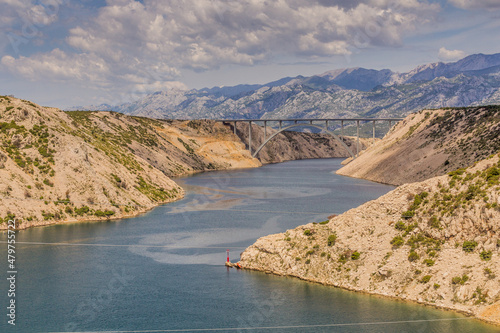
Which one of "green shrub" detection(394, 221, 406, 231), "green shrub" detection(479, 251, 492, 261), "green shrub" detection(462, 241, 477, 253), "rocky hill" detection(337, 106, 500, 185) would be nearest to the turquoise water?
"green shrub" detection(479, 251, 492, 261)

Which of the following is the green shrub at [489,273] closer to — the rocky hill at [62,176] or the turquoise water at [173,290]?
the turquoise water at [173,290]

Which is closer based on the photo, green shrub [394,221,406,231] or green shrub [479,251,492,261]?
green shrub [479,251,492,261]

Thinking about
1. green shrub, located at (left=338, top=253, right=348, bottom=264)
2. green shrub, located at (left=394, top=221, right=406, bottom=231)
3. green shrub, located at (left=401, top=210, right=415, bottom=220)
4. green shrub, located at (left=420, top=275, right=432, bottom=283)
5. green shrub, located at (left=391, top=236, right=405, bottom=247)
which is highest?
green shrub, located at (left=401, top=210, right=415, bottom=220)

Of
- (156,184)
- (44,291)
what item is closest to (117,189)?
(156,184)

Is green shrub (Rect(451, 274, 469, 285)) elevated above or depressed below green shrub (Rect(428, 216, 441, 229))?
below

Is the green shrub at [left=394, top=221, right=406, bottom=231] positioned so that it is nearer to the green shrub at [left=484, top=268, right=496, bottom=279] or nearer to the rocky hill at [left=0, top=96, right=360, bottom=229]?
the green shrub at [left=484, top=268, right=496, bottom=279]

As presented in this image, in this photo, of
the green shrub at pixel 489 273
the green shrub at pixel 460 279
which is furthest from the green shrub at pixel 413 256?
the green shrub at pixel 489 273

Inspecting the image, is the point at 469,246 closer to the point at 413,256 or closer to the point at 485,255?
the point at 485,255

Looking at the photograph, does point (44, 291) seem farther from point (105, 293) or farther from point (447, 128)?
point (447, 128)
